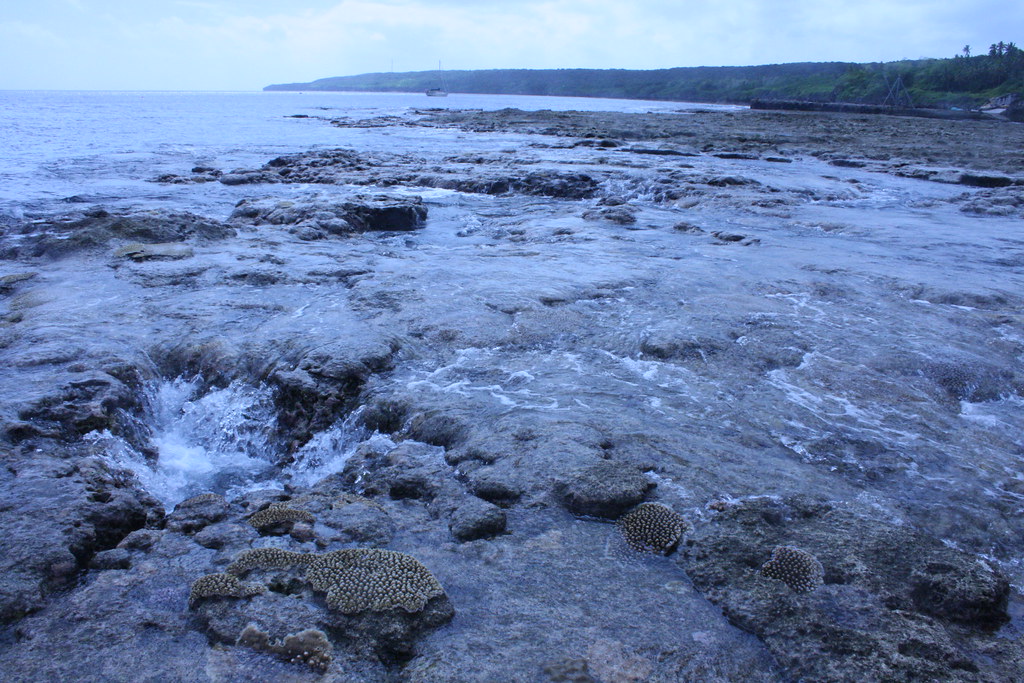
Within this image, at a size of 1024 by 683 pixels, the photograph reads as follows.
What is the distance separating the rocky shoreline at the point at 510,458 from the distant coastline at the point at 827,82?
85391mm

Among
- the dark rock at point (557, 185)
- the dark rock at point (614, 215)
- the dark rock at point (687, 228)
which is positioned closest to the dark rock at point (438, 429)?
the dark rock at point (687, 228)

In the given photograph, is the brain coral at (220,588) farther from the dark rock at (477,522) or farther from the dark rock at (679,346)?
the dark rock at (679,346)

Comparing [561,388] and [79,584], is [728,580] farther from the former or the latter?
[79,584]

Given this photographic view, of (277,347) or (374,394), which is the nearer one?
(374,394)

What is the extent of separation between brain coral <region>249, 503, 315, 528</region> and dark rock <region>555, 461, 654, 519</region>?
2.08 metres

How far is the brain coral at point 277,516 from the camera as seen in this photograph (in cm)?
494

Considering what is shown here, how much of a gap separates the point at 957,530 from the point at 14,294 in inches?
490

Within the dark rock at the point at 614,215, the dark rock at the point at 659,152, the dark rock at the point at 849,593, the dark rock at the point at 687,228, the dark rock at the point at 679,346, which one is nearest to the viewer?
the dark rock at the point at 849,593

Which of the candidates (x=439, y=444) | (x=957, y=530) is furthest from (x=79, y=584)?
(x=957, y=530)

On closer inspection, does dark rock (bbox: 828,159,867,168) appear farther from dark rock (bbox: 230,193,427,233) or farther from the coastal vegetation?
the coastal vegetation

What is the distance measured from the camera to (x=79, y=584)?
427cm

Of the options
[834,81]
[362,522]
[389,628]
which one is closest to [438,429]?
[362,522]

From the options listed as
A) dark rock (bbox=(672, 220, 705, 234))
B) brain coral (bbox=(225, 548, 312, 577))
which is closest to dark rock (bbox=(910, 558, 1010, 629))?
brain coral (bbox=(225, 548, 312, 577))

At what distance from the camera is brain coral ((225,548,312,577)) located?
4.41 m
